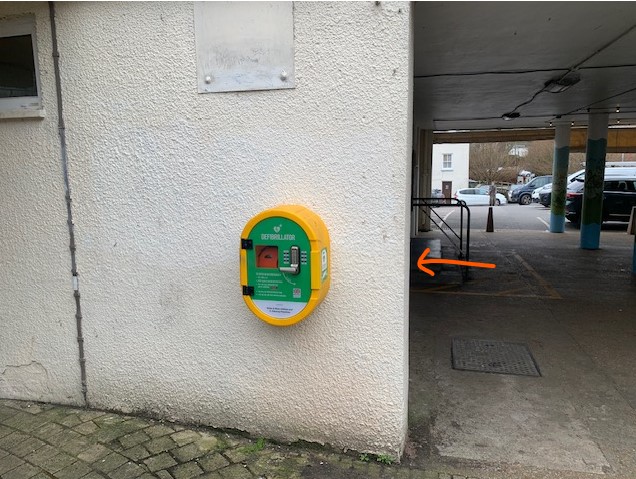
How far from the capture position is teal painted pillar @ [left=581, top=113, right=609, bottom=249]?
31.0 ft

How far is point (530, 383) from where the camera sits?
11.8 ft

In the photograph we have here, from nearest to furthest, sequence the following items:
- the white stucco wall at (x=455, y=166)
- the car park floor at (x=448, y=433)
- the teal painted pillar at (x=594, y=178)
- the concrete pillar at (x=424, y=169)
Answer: the car park floor at (x=448, y=433) < the teal painted pillar at (x=594, y=178) < the concrete pillar at (x=424, y=169) < the white stucco wall at (x=455, y=166)

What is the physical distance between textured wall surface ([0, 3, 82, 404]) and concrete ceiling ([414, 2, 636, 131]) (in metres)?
2.59

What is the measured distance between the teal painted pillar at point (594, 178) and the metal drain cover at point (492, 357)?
6.97 m

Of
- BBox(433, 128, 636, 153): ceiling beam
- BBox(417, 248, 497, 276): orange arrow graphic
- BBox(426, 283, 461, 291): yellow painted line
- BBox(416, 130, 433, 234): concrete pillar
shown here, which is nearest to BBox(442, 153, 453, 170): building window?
BBox(433, 128, 636, 153): ceiling beam

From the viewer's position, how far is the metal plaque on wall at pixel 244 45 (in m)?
2.52

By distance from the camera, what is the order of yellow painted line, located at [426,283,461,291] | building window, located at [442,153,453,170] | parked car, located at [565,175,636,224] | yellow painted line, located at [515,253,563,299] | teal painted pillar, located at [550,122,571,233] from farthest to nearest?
building window, located at [442,153,453,170] → parked car, located at [565,175,636,224] → teal painted pillar, located at [550,122,571,233] → yellow painted line, located at [426,283,461,291] → yellow painted line, located at [515,253,563,299]

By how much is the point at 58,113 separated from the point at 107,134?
0.38 metres

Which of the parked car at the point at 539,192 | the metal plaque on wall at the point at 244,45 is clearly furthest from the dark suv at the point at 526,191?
the metal plaque on wall at the point at 244,45

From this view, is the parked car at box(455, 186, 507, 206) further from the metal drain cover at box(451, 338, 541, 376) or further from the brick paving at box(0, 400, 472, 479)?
the brick paving at box(0, 400, 472, 479)

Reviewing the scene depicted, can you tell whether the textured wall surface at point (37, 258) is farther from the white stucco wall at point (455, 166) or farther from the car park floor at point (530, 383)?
the white stucco wall at point (455, 166)

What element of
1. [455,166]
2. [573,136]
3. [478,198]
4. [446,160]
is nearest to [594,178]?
[573,136]

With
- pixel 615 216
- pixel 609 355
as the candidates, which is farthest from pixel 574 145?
pixel 609 355

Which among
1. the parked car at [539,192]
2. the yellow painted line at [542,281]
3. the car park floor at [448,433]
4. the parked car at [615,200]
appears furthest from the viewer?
the parked car at [539,192]
